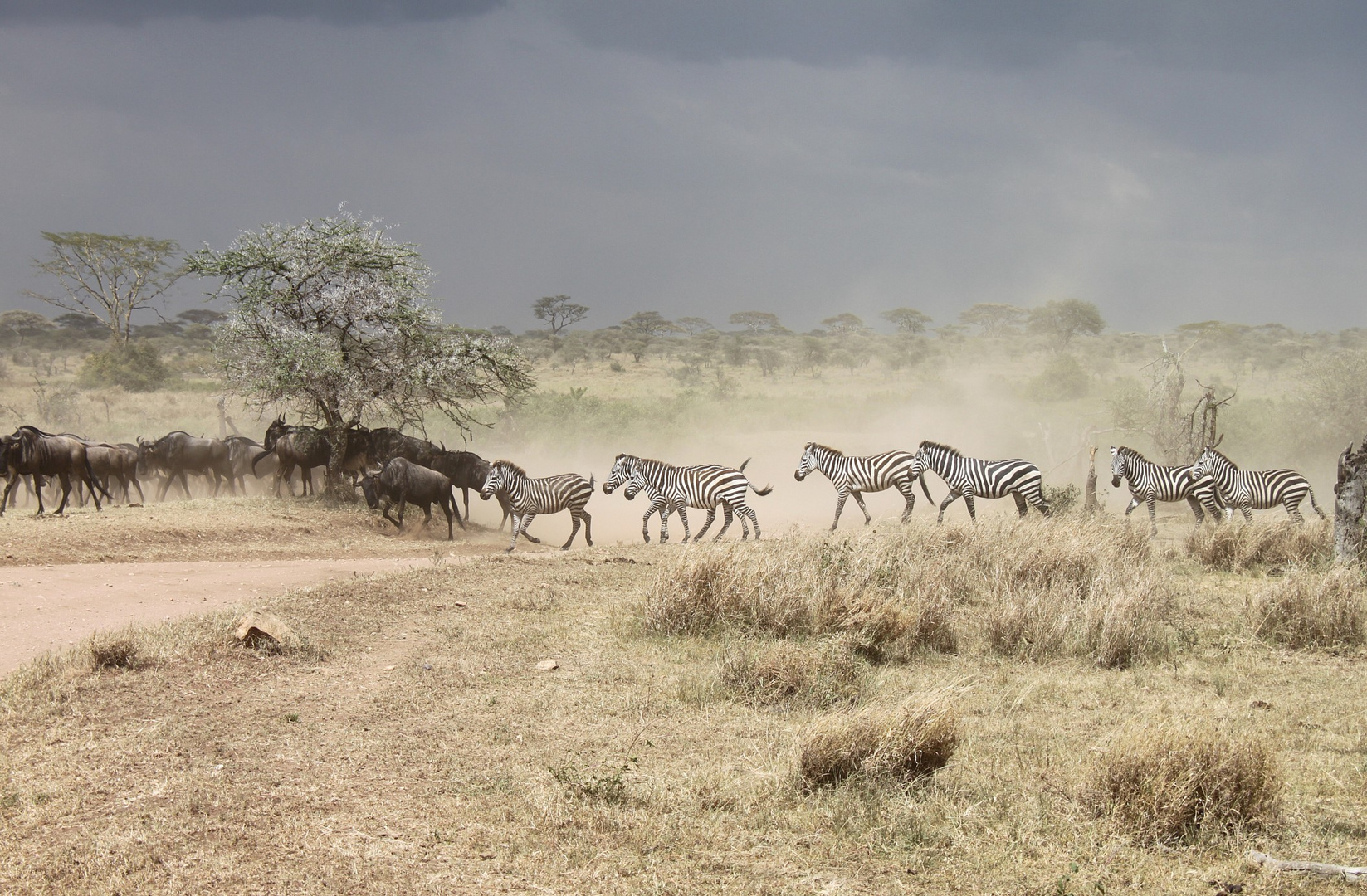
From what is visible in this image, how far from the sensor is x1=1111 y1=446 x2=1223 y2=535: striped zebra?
60.4ft

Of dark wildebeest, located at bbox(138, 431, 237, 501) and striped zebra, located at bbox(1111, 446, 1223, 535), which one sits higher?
striped zebra, located at bbox(1111, 446, 1223, 535)

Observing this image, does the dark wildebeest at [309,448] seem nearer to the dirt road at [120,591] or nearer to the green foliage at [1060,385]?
the dirt road at [120,591]

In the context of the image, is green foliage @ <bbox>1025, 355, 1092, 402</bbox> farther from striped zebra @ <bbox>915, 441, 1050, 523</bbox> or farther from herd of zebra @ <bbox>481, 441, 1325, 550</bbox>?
striped zebra @ <bbox>915, 441, 1050, 523</bbox>

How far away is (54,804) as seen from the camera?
5.14 m

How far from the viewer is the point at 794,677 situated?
7.39 metres

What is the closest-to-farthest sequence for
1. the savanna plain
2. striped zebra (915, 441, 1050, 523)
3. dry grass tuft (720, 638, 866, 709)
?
the savanna plain < dry grass tuft (720, 638, 866, 709) < striped zebra (915, 441, 1050, 523)

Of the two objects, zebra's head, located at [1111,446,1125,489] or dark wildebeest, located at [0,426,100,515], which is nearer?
dark wildebeest, located at [0,426,100,515]

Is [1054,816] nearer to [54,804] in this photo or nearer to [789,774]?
[789,774]

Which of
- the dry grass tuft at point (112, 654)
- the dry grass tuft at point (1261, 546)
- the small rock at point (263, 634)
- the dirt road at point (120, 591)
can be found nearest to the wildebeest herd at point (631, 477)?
the dry grass tuft at point (1261, 546)

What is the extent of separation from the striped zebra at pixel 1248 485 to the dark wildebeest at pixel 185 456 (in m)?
20.5

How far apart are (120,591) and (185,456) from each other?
484 inches

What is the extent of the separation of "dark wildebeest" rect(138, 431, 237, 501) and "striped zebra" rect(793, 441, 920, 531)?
43.4ft

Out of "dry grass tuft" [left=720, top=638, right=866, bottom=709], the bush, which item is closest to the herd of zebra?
"dry grass tuft" [left=720, top=638, right=866, bottom=709]

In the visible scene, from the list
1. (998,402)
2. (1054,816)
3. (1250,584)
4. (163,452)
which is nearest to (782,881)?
(1054,816)
